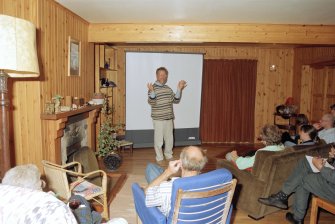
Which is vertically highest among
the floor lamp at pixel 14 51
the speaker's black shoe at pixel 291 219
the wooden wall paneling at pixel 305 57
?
the wooden wall paneling at pixel 305 57

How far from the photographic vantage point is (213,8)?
146 inches

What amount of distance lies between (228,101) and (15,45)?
576cm

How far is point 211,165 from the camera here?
5031mm

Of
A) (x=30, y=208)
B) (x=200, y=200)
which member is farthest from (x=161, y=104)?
(x=30, y=208)

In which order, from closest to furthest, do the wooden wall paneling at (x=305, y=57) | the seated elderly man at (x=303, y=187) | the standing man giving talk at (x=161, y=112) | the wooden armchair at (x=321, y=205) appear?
the wooden armchair at (x=321, y=205) < the seated elderly man at (x=303, y=187) < the standing man giving talk at (x=161, y=112) < the wooden wall paneling at (x=305, y=57)

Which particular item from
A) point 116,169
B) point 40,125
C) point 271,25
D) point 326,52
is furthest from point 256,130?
point 40,125

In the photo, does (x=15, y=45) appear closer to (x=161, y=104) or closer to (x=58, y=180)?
(x=58, y=180)

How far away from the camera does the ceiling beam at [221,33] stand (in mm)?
4637

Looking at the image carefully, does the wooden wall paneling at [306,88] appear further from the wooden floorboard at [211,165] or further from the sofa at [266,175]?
the sofa at [266,175]

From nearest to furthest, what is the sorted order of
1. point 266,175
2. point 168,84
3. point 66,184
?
1. point 66,184
2. point 266,175
3. point 168,84

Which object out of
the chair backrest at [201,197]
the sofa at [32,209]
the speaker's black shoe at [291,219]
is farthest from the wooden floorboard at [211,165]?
the sofa at [32,209]

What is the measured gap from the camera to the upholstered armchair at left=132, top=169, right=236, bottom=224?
5.98 ft

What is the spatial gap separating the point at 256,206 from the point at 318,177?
26.9 inches

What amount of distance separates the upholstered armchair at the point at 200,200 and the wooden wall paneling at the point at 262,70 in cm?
489
